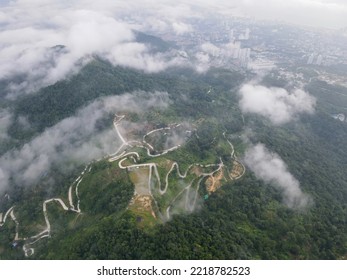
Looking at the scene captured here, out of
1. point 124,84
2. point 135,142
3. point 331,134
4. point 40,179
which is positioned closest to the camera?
point 40,179

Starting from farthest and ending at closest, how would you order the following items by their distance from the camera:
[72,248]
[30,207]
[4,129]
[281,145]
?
[4,129] < [281,145] < [30,207] < [72,248]

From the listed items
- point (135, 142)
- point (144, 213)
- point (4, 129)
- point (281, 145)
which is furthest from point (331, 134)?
point (4, 129)

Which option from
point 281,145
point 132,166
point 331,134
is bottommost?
point 331,134

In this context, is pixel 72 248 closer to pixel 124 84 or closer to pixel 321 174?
pixel 321 174

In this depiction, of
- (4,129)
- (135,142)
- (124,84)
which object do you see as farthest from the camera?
(124,84)

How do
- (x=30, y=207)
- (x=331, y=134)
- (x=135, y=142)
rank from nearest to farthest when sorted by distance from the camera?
1. (x=30, y=207)
2. (x=135, y=142)
3. (x=331, y=134)

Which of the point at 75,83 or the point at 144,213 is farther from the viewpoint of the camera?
the point at 75,83

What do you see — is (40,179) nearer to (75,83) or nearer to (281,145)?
(75,83)

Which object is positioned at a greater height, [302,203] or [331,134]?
[302,203]

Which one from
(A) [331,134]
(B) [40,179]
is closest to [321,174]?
(A) [331,134]
